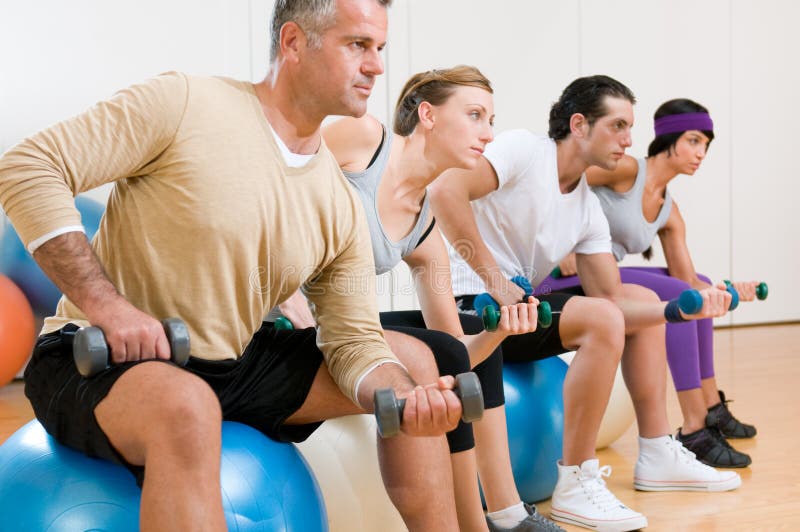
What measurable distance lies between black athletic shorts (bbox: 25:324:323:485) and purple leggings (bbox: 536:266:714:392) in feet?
3.93

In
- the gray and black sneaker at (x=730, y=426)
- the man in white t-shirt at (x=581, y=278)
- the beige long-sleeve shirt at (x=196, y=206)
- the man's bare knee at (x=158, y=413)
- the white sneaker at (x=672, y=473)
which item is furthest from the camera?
the gray and black sneaker at (x=730, y=426)

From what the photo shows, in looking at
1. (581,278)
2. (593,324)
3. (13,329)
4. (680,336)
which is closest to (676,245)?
(680,336)

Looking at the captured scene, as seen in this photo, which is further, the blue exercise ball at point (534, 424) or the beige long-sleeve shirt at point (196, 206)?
the blue exercise ball at point (534, 424)

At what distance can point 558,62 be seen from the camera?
4883mm

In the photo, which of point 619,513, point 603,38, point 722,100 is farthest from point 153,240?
point 722,100

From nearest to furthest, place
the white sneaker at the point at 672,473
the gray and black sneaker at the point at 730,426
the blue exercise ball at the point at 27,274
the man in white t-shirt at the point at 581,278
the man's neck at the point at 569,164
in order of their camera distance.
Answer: the man in white t-shirt at the point at 581,278 < the white sneaker at the point at 672,473 < the man's neck at the point at 569,164 < the gray and black sneaker at the point at 730,426 < the blue exercise ball at the point at 27,274

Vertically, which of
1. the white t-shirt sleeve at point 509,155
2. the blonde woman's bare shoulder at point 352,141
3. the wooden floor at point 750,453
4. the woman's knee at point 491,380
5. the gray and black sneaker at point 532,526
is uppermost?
the blonde woman's bare shoulder at point 352,141

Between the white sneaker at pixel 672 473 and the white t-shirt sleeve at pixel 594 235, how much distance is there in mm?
518

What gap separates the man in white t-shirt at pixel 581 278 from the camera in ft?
6.83

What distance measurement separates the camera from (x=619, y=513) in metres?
1.99

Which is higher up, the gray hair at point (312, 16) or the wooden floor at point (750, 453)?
the gray hair at point (312, 16)

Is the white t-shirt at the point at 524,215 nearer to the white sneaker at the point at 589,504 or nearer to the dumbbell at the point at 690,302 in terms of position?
the dumbbell at the point at 690,302

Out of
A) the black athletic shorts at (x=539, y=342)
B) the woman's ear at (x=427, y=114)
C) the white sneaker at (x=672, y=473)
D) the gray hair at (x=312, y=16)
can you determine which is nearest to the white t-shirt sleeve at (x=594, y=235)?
the black athletic shorts at (x=539, y=342)

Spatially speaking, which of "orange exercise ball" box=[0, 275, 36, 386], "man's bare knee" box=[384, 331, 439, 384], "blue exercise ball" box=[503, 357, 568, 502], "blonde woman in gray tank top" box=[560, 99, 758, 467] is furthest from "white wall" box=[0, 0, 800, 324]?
"man's bare knee" box=[384, 331, 439, 384]
